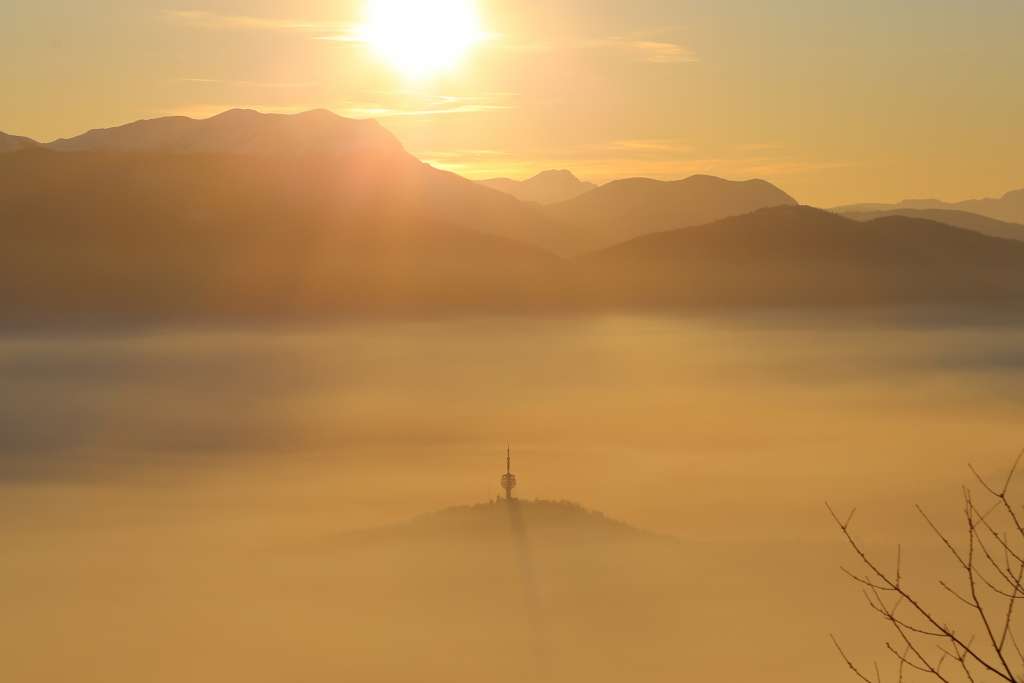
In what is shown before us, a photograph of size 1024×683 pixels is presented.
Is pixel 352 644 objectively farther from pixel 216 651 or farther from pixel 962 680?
pixel 962 680

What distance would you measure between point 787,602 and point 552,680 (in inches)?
1558

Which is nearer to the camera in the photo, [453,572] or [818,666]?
[818,666]

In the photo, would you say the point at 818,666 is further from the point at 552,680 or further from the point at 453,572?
the point at 453,572

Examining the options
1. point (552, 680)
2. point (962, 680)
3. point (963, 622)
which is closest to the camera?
point (962, 680)

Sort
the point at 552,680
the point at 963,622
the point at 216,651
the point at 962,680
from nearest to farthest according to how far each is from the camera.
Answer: the point at 962,680, the point at 552,680, the point at 963,622, the point at 216,651

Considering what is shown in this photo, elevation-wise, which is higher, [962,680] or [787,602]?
[787,602]

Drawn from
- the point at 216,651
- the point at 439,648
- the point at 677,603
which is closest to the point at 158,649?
the point at 216,651

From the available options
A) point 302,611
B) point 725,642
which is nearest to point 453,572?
point 302,611

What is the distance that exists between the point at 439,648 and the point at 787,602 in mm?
45493

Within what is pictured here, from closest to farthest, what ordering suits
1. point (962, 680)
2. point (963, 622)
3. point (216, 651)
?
1. point (962, 680)
2. point (963, 622)
3. point (216, 651)

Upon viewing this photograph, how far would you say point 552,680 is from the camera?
154m

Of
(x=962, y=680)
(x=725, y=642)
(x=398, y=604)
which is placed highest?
(x=398, y=604)

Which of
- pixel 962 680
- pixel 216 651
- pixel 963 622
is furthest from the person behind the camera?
pixel 216 651

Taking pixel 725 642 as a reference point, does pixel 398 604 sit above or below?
above
